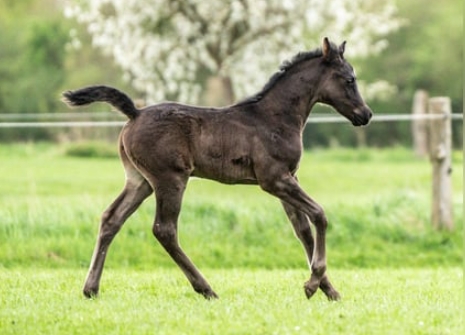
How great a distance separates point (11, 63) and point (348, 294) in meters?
34.3

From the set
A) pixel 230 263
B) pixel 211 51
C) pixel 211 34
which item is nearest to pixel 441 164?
pixel 230 263

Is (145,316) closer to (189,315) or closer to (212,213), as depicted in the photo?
(189,315)

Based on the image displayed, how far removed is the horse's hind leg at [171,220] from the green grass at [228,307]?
6.7 inches

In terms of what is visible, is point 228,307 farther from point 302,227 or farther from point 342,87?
point 342,87

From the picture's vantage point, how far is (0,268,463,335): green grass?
6.73 meters

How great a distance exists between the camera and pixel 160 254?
1247cm

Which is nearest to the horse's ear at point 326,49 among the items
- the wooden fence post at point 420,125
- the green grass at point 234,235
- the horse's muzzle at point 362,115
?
the horse's muzzle at point 362,115

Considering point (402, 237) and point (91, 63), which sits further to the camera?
point (91, 63)

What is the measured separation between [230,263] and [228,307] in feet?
17.1

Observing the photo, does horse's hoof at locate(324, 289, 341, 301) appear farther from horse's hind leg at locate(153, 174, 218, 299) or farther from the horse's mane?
the horse's mane

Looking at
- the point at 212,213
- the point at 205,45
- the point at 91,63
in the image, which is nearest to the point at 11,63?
the point at 91,63

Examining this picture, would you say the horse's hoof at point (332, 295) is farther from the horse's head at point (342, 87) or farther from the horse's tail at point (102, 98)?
the horse's tail at point (102, 98)

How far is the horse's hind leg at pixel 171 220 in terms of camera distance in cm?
800

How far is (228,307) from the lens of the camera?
7.39 m
